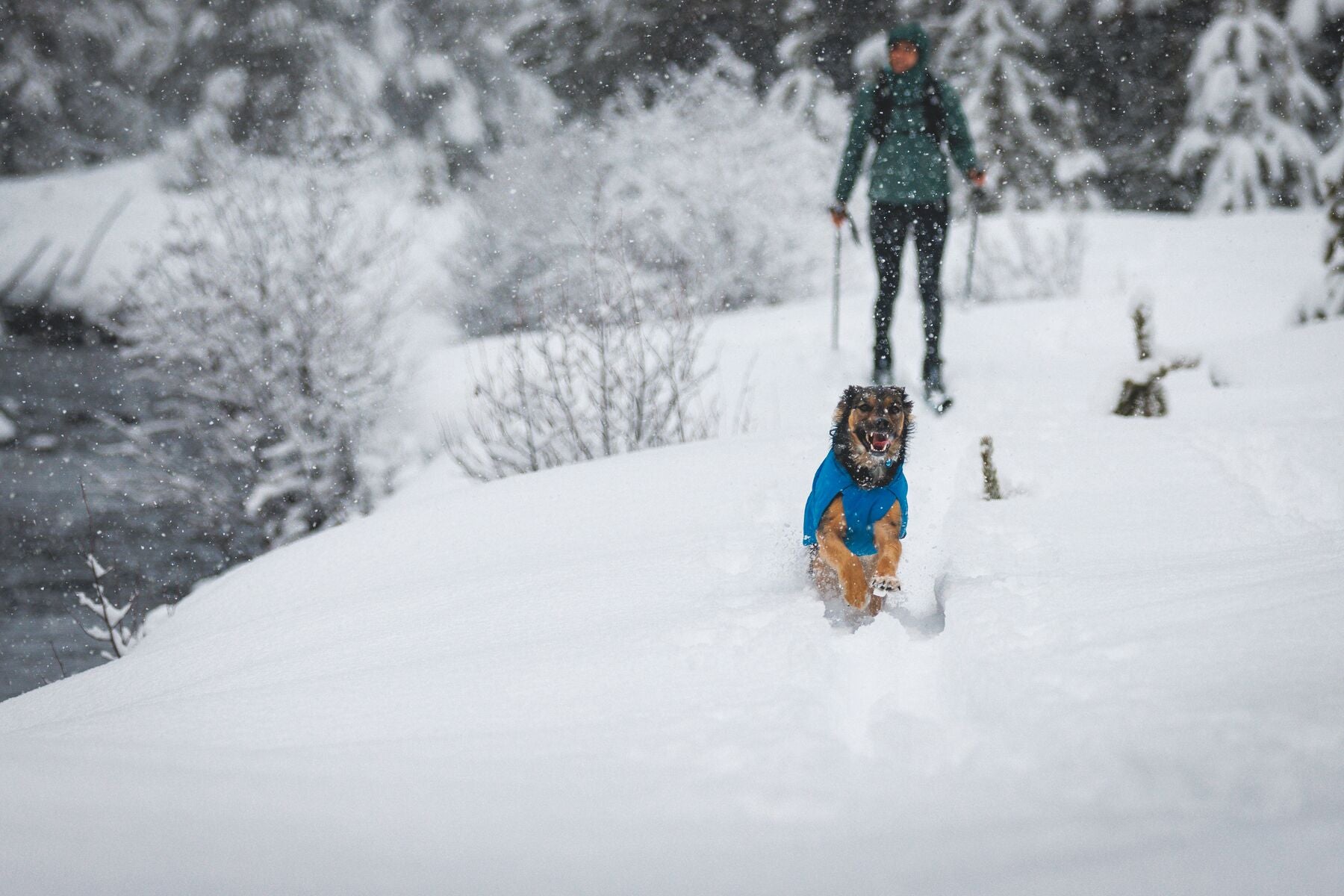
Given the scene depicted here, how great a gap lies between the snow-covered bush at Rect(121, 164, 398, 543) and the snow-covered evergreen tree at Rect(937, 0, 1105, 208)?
10.00 metres

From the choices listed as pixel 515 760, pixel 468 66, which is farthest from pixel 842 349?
pixel 468 66

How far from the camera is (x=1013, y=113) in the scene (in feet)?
40.9

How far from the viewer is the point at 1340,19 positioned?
36.7 feet

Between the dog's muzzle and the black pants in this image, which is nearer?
the dog's muzzle

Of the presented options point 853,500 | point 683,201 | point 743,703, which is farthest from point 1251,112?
point 743,703

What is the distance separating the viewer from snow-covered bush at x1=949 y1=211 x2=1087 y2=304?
7.97 m

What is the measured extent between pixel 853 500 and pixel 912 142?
257cm

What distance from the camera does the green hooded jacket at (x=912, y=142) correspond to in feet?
12.9

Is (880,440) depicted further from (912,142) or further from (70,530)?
(70,530)

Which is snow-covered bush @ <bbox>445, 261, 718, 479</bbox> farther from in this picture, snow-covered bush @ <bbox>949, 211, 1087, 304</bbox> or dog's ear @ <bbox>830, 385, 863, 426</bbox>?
snow-covered bush @ <bbox>949, 211, 1087, 304</bbox>

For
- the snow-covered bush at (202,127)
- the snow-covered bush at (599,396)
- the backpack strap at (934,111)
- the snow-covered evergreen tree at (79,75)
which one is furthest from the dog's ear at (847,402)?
the snow-covered evergreen tree at (79,75)

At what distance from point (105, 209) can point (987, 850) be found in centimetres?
1889

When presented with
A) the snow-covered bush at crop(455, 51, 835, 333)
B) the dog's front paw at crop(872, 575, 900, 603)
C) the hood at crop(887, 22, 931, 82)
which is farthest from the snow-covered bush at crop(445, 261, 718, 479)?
the snow-covered bush at crop(455, 51, 835, 333)

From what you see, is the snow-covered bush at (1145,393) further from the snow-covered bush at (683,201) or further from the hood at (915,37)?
the snow-covered bush at (683,201)
